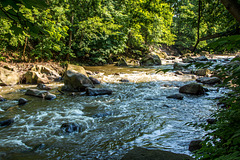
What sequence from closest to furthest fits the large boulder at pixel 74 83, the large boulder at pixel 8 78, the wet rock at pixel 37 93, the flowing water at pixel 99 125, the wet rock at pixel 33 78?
the flowing water at pixel 99 125, the wet rock at pixel 37 93, the large boulder at pixel 74 83, the large boulder at pixel 8 78, the wet rock at pixel 33 78

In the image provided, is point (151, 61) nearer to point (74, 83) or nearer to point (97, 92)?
point (74, 83)

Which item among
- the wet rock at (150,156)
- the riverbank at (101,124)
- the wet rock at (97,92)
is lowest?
the riverbank at (101,124)

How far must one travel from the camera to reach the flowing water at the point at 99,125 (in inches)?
144

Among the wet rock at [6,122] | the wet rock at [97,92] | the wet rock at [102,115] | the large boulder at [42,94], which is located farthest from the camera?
the wet rock at [97,92]

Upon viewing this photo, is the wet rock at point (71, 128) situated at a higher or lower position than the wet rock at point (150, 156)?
lower

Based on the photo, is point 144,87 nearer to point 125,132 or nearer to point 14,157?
point 125,132

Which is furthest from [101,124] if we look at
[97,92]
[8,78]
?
[8,78]

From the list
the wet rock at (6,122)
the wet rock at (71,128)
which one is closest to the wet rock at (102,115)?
the wet rock at (71,128)

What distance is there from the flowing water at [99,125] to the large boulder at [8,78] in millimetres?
2231

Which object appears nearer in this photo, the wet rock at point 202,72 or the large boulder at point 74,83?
the large boulder at point 74,83

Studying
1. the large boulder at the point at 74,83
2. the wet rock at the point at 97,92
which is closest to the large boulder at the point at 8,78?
the large boulder at the point at 74,83

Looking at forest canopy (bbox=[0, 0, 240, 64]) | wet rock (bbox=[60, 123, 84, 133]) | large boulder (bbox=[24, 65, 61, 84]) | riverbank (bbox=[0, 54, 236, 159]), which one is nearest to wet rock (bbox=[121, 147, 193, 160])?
riverbank (bbox=[0, 54, 236, 159])

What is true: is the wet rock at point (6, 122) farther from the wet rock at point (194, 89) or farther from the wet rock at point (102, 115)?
the wet rock at point (194, 89)

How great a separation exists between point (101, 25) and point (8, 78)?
389 inches
